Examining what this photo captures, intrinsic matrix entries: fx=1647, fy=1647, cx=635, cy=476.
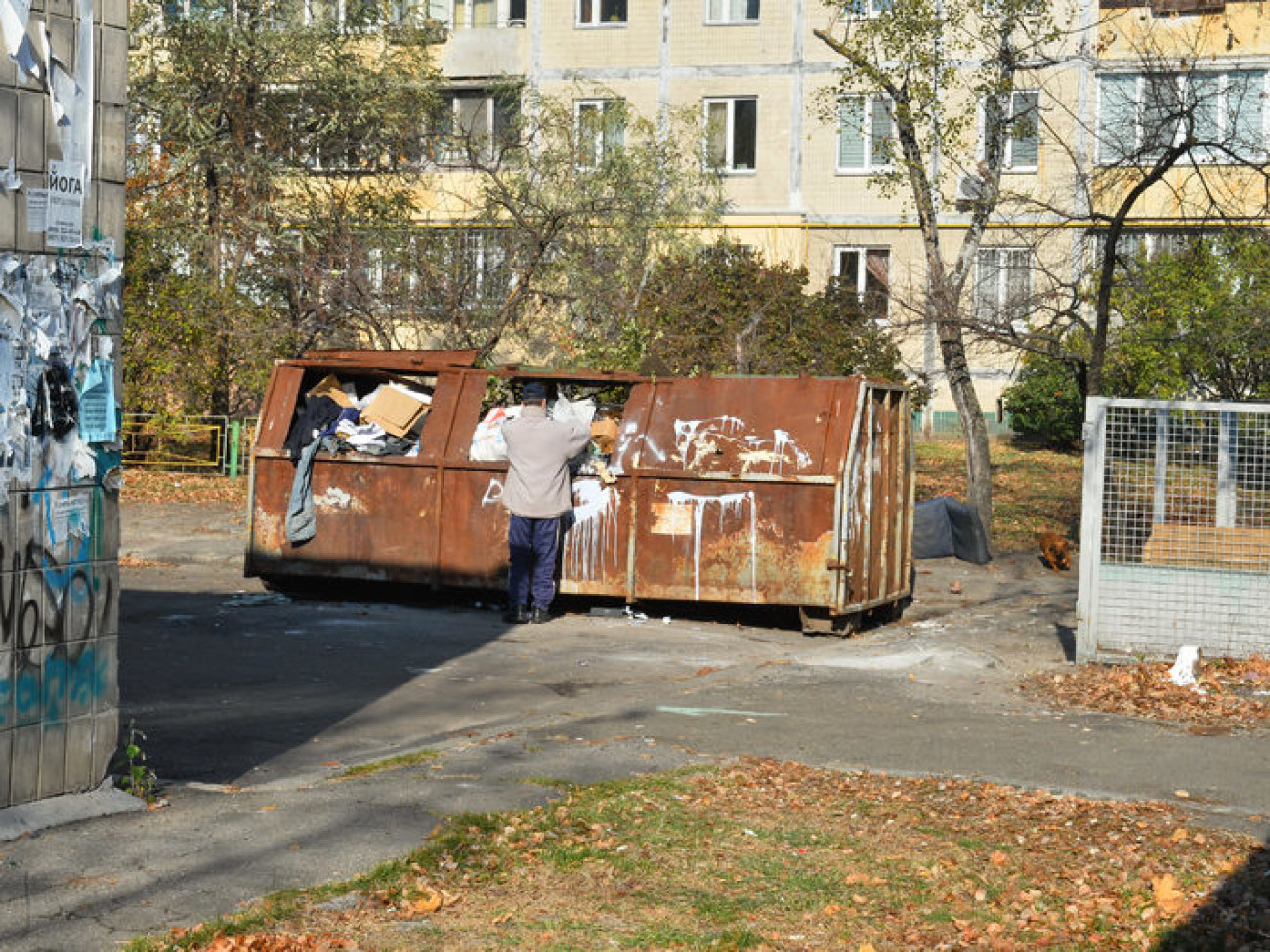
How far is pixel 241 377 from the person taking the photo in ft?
76.2

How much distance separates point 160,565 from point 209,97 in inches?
436

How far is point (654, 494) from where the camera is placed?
12.6m

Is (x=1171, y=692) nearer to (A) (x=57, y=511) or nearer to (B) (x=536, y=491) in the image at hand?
(B) (x=536, y=491)

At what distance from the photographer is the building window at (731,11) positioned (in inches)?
1235

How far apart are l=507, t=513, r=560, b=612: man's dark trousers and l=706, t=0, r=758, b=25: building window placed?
21.1 m

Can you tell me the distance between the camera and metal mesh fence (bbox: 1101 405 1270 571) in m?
10.3

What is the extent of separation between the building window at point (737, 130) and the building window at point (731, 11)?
1.50m

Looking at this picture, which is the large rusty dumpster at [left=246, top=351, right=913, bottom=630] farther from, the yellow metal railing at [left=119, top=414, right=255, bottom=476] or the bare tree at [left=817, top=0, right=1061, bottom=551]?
the yellow metal railing at [left=119, top=414, right=255, bottom=476]

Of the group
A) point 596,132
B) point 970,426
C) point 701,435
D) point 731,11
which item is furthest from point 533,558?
point 731,11

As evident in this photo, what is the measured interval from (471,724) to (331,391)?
591 cm

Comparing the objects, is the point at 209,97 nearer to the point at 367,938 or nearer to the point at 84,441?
the point at 84,441

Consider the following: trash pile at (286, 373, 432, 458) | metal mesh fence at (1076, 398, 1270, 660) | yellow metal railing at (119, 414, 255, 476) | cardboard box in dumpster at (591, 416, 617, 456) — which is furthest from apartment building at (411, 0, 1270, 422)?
metal mesh fence at (1076, 398, 1270, 660)

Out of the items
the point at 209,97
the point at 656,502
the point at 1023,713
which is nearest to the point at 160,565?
the point at 656,502

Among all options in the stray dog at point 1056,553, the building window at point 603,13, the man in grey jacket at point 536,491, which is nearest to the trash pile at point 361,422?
the man in grey jacket at point 536,491
